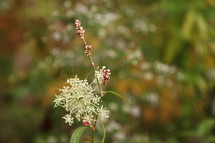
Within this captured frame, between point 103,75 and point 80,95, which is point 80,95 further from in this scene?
point 103,75

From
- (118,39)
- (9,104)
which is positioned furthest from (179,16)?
(9,104)

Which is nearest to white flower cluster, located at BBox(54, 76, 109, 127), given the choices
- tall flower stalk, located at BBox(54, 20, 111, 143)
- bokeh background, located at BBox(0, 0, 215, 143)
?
tall flower stalk, located at BBox(54, 20, 111, 143)

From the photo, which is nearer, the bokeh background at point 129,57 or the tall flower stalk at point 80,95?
the tall flower stalk at point 80,95

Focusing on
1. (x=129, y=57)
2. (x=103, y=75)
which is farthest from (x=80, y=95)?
(x=129, y=57)

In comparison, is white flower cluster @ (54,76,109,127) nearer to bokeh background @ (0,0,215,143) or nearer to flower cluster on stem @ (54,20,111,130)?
flower cluster on stem @ (54,20,111,130)

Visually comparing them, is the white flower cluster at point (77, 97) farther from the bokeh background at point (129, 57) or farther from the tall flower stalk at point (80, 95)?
the bokeh background at point (129, 57)

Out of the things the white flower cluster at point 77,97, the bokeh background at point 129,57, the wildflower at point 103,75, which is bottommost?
the white flower cluster at point 77,97

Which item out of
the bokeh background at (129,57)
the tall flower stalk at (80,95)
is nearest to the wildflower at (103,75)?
the tall flower stalk at (80,95)

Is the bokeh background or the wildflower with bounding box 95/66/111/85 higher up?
the bokeh background
